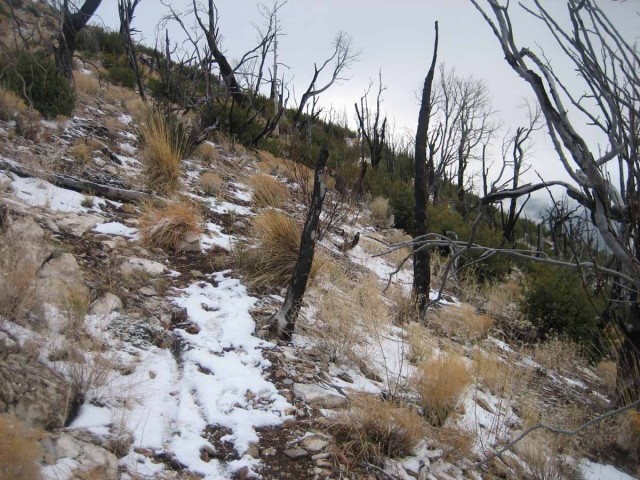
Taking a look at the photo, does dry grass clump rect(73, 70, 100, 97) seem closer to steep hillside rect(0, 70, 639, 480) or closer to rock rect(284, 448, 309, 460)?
steep hillside rect(0, 70, 639, 480)

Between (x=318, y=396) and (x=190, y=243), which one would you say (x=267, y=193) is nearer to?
(x=190, y=243)

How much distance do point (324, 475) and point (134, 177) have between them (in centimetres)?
462

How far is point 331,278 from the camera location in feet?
14.8

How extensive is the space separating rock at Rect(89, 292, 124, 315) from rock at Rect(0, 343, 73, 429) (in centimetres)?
72

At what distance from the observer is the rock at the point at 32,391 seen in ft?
5.97

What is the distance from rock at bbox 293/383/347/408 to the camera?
2.65m

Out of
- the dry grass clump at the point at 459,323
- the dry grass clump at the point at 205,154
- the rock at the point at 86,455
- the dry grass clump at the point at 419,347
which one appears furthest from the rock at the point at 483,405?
the dry grass clump at the point at 205,154

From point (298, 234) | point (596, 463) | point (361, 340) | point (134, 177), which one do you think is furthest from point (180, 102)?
point (596, 463)

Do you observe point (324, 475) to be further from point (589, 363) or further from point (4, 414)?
point (589, 363)

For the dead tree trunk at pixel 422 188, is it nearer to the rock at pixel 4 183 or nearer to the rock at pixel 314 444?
the rock at pixel 314 444

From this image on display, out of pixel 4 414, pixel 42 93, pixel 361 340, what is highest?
pixel 42 93

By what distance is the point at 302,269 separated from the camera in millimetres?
3400

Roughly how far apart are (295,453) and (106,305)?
1.58 meters

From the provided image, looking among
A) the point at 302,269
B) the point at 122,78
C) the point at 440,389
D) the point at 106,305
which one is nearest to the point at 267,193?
the point at 302,269
